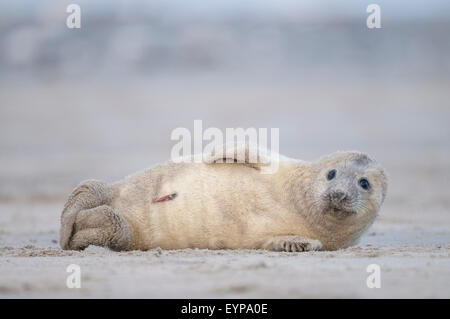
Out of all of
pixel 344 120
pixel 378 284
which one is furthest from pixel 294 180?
pixel 344 120

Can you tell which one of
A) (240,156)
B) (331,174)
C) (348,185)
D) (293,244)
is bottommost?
(293,244)

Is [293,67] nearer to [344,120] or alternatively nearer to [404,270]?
[344,120]

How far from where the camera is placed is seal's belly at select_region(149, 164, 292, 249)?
23.8ft

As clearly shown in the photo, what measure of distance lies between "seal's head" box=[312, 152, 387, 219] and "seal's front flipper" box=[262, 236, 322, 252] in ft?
1.03

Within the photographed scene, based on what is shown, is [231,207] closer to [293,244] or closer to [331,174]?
[293,244]

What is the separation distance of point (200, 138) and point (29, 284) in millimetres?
19302

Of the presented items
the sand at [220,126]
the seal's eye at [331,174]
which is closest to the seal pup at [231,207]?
the seal's eye at [331,174]

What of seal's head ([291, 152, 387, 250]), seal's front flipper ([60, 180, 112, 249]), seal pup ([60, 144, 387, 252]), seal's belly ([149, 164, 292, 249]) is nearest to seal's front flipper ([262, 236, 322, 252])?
seal pup ([60, 144, 387, 252])

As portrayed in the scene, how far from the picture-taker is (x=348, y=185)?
7.17 meters

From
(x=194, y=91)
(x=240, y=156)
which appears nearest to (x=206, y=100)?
(x=194, y=91)

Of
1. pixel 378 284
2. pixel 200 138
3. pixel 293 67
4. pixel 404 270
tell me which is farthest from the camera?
pixel 293 67

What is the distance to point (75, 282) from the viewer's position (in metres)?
5.58

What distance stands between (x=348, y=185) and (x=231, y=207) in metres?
1.01
